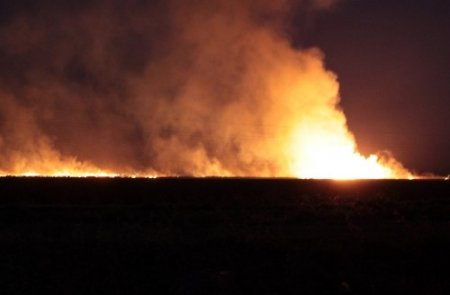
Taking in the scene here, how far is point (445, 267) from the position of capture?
13.2m

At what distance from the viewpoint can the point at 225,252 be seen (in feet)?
46.9

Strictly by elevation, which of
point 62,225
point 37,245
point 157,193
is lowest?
point 37,245

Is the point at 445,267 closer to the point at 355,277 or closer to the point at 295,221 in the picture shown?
the point at 355,277

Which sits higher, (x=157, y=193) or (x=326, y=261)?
(x=157, y=193)

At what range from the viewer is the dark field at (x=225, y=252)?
11656 mm

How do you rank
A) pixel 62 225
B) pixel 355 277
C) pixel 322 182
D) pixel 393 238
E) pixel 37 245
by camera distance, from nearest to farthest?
pixel 355 277, pixel 37 245, pixel 393 238, pixel 62 225, pixel 322 182

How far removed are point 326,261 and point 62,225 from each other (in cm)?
978

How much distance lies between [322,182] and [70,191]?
15.6 metres

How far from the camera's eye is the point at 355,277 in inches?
477

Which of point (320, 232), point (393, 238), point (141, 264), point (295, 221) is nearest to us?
point (141, 264)

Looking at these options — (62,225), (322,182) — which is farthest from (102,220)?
(322,182)

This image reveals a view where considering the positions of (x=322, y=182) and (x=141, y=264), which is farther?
(x=322, y=182)

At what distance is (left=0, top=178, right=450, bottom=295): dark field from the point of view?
1166cm

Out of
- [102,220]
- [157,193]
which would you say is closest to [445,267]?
[102,220]
